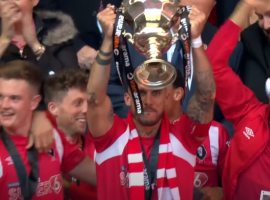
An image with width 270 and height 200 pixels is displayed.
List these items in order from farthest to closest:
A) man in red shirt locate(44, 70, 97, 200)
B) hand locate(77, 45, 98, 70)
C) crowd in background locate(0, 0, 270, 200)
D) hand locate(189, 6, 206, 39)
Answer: hand locate(77, 45, 98, 70)
man in red shirt locate(44, 70, 97, 200)
crowd in background locate(0, 0, 270, 200)
hand locate(189, 6, 206, 39)

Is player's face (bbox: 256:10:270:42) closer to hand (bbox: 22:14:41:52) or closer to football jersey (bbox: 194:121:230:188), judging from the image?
football jersey (bbox: 194:121:230:188)

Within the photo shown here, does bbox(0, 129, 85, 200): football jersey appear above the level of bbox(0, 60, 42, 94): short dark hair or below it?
below

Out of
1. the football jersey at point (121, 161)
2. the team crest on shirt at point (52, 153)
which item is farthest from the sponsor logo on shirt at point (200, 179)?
the team crest on shirt at point (52, 153)

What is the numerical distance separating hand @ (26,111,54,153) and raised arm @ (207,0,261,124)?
0.76m

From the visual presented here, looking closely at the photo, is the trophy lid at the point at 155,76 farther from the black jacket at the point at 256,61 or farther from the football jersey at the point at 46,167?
the black jacket at the point at 256,61

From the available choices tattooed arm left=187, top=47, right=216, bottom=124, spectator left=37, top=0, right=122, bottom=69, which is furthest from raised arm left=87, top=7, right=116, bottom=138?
spectator left=37, top=0, right=122, bottom=69

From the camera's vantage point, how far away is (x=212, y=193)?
98.0 inches

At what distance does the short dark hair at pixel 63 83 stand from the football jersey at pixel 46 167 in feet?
1.42

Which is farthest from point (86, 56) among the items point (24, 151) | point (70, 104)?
point (24, 151)

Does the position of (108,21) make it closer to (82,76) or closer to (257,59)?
(82,76)

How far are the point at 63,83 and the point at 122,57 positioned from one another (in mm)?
795

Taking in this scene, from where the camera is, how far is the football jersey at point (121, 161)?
7.11 ft

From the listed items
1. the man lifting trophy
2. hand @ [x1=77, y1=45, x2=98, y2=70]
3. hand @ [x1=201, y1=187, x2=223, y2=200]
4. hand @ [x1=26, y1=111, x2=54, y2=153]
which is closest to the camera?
the man lifting trophy

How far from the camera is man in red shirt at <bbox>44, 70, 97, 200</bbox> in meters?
2.65
